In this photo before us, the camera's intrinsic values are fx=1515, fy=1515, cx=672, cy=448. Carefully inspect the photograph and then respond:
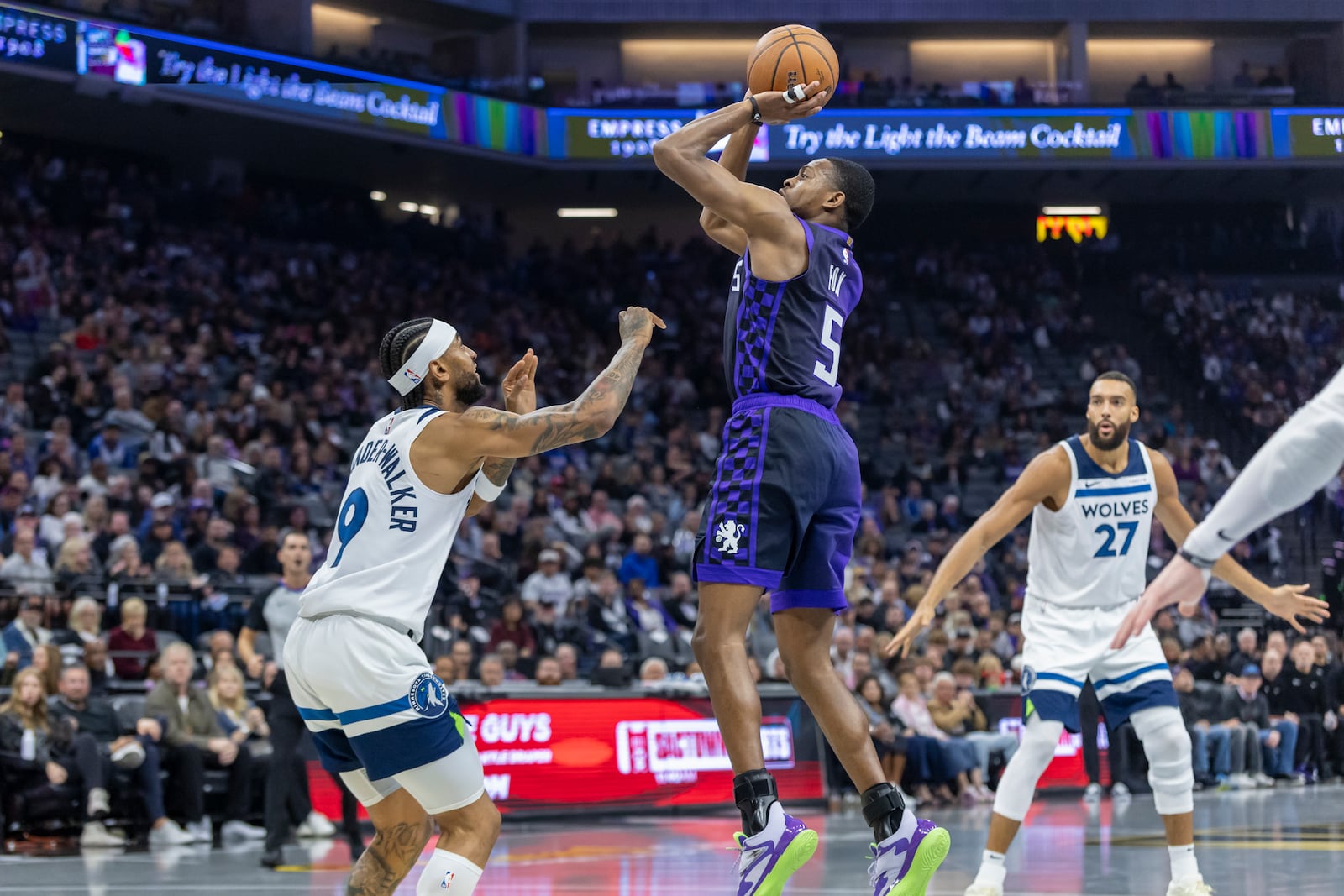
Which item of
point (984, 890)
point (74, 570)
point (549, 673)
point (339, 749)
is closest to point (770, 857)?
point (339, 749)

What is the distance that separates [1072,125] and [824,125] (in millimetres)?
4958

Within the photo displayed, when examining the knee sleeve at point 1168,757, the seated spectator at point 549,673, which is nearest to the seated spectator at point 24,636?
the seated spectator at point 549,673

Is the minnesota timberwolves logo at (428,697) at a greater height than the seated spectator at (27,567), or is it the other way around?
the seated spectator at (27,567)

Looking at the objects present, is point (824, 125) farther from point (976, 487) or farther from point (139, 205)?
point (139, 205)

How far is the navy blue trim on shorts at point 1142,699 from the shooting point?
7.70 m

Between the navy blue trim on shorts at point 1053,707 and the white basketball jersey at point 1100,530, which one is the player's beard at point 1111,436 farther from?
the navy blue trim on shorts at point 1053,707

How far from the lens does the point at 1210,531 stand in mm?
3676

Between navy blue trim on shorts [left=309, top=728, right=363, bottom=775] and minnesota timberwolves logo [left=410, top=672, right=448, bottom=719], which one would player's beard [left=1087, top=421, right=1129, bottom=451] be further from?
navy blue trim on shorts [left=309, top=728, right=363, bottom=775]

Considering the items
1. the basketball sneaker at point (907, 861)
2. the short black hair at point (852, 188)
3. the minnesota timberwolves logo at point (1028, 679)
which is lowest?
the basketball sneaker at point (907, 861)

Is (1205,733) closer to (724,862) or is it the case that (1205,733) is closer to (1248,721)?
(1248,721)

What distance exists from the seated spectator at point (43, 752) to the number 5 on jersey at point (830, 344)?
757 cm

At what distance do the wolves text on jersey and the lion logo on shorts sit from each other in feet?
3.55

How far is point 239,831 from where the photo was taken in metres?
11.8

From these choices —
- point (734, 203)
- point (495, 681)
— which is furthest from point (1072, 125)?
point (734, 203)
